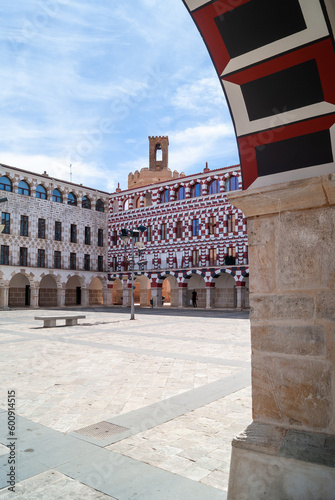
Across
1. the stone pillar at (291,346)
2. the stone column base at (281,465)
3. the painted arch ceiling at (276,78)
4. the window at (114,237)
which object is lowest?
the stone column base at (281,465)

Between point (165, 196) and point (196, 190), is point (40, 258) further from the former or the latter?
point (196, 190)

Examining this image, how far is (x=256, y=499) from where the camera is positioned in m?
2.41

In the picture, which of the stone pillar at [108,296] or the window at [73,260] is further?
the stone pillar at [108,296]

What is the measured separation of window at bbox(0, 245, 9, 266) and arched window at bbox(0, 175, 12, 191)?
415cm

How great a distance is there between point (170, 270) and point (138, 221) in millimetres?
5646

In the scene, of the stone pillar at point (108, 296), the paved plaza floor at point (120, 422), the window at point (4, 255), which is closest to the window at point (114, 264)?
the stone pillar at point (108, 296)

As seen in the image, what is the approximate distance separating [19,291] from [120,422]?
3001 centimetres

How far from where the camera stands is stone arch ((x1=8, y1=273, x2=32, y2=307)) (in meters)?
31.6

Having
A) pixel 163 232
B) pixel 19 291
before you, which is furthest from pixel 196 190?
pixel 19 291

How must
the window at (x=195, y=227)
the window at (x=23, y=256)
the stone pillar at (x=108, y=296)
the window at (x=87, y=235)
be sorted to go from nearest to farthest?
the window at (x=23, y=256) → the window at (x=195, y=227) → the window at (x=87, y=235) → the stone pillar at (x=108, y=296)

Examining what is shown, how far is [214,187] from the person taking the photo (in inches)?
1195

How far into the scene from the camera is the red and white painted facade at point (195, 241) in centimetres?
2870

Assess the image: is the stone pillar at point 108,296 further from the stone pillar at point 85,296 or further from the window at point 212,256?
the window at point 212,256

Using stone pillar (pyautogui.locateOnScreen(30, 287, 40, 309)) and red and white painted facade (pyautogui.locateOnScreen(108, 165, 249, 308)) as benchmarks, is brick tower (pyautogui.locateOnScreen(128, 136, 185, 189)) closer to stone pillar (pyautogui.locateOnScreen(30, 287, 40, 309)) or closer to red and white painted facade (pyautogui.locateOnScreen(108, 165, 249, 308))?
red and white painted facade (pyautogui.locateOnScreen(108, 165, 249, 308))
